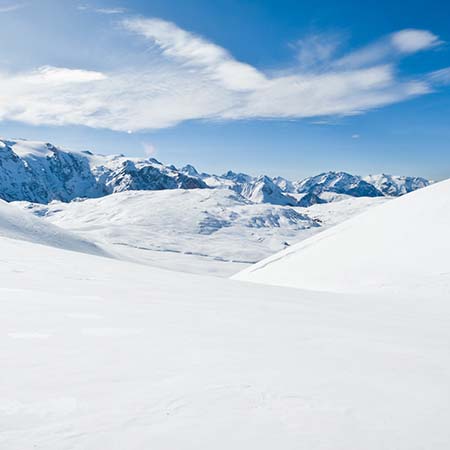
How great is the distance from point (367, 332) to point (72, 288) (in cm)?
650

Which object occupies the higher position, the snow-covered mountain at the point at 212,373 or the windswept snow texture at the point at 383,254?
the windswept snow texture at the point at 383,254

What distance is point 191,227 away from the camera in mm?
144250

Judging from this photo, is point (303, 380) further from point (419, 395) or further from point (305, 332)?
point (305, 332)

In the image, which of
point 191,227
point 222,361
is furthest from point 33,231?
point 191,227

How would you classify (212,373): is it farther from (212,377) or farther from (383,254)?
(383,254)

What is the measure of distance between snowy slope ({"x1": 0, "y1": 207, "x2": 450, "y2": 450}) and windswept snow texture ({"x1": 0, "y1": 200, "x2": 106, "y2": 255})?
35466 millimetres

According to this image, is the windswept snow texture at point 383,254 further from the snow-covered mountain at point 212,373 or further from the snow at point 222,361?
the snow-covered mountain at point 212,373

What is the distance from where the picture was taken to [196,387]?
3.80m

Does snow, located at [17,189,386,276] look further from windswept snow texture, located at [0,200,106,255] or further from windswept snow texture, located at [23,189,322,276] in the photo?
windswept snow texture, located at [0,200,106,255]

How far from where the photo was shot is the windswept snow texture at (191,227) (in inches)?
4038

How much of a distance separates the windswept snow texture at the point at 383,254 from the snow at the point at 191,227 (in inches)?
2221

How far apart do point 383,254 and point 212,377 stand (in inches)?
444

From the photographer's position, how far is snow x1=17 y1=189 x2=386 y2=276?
3999 inches

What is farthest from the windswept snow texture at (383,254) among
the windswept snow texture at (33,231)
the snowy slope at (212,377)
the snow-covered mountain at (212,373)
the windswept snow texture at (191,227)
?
the windswept snow texture at (191,227)
